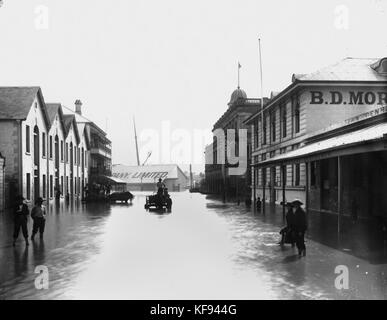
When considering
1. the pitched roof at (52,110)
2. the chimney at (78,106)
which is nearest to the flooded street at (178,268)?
the pitched roof at (52,110)

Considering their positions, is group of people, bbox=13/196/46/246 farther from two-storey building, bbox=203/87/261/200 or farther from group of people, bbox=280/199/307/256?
two-storey building, bbox=203/87/261/200

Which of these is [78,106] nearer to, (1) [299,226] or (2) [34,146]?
(2) [34,146]

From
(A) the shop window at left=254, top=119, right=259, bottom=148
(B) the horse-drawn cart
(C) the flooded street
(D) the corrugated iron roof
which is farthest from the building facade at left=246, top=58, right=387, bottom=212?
(D) the corrugated iron roof

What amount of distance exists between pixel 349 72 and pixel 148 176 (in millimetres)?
70666

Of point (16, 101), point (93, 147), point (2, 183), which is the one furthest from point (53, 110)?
point (93, 147)

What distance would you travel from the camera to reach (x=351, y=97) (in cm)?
2697

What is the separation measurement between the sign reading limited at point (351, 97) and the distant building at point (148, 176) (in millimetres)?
66526

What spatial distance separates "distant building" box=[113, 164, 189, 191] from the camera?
307 feet

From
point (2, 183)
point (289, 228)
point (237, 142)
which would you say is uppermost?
point (237, 142)

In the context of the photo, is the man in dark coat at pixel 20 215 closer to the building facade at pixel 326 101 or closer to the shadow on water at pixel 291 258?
the shadow on water at pixel 291 258

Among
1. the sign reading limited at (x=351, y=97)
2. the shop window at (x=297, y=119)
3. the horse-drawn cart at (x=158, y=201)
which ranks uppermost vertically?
the sign reading limited at (x=351, y=97)

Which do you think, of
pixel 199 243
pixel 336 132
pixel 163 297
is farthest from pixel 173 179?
pixel 163 297

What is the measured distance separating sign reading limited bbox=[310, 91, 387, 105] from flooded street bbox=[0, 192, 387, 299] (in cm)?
1441

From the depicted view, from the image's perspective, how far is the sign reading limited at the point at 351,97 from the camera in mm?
26609
